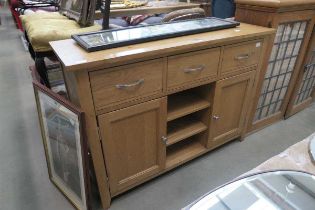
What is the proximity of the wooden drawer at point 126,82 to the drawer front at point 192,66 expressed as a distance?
67 millimetres

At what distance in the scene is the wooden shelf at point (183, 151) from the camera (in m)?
1.49

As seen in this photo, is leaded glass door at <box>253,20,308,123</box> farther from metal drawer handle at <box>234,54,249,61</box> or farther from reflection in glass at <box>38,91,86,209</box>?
reflection in glass at <box>38,91,86,209</box>

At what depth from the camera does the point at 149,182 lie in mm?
1459

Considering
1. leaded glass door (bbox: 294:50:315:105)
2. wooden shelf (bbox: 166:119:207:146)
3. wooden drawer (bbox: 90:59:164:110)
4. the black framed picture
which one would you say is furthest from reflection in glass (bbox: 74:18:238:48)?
leaded glass door (bbox: 294:50:315:105)

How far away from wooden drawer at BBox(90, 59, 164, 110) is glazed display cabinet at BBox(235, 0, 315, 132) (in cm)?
83

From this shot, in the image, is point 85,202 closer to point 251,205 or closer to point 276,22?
point 251,205

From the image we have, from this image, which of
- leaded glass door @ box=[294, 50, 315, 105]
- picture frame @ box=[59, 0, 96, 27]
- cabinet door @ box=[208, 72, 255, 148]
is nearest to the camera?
cabinet door @ box=[208, 72, 255, 148]

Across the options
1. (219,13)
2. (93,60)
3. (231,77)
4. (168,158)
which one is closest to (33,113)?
(168,158)

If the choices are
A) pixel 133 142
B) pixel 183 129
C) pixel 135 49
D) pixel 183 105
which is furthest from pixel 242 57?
pixel 133 142

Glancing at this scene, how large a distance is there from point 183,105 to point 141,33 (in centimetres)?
50

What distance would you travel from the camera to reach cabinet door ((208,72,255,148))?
1408 millimetres

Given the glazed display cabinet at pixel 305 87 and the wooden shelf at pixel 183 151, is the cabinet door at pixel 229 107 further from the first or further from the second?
the glazed display cabinet at pixel 305 87

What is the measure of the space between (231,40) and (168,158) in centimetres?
81

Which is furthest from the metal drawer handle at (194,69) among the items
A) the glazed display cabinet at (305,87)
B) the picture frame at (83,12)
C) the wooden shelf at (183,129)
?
the glazed display cabinet at (305,87)
